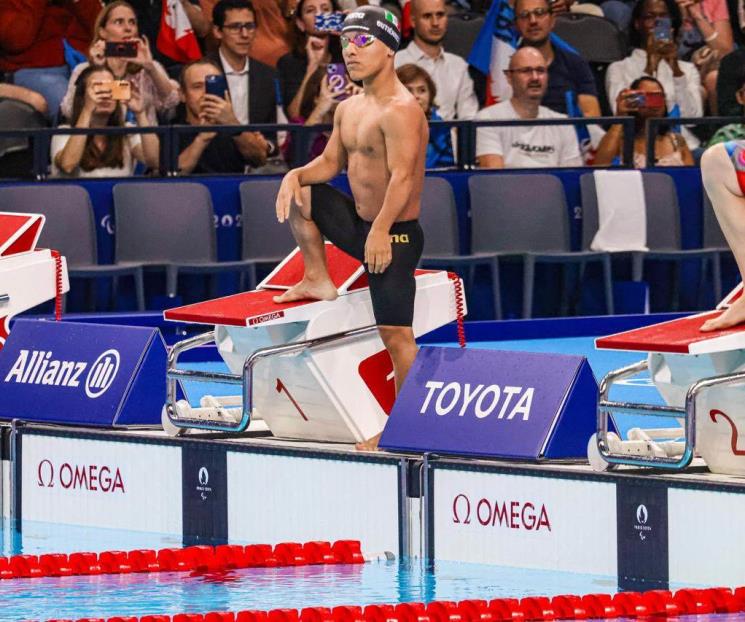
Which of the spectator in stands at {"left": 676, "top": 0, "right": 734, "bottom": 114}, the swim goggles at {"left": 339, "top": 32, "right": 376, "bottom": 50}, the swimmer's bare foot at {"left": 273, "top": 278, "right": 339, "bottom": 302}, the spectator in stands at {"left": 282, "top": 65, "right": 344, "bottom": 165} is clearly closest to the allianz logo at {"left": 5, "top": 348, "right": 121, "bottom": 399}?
the swimmer's bare foot at {"left": 273, "top": 278, "right": 339, "bottom": 302}

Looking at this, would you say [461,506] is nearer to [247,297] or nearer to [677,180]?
[247,297]

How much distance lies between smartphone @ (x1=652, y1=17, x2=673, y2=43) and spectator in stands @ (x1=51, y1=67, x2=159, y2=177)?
414 centimetres

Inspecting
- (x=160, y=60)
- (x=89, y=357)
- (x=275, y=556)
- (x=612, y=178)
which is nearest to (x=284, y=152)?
(x=160, y=60)

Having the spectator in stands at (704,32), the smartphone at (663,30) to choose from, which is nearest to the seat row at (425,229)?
the smartphone at (663,30)

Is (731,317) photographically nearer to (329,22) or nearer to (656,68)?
(329,22)

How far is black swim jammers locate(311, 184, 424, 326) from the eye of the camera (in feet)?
25.5

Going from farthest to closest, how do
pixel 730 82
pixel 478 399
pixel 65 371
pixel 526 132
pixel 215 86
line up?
pixel 730 82 → pixel 526 132 → pixel 215 86 → pixel 65 371 → pixel 478 399

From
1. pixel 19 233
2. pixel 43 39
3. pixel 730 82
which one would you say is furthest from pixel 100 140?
pixel 730 82

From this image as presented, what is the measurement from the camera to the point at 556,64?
14406 millimetres

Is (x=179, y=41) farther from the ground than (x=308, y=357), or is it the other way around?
(x=179, y=41)

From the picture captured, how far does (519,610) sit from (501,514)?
107 centimetres

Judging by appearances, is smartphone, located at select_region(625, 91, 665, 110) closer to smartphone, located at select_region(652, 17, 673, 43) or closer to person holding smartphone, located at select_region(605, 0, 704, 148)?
person holding smartphone, located at select_region(605, 0, 704, 148)

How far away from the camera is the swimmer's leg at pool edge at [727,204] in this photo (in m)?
6.86

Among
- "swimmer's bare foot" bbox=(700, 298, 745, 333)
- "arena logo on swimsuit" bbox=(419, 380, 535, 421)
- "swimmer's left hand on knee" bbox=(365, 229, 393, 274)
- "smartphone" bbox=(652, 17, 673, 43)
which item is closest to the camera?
"swimmer's bare foot" bbox=(700, 298, 745, 333)
